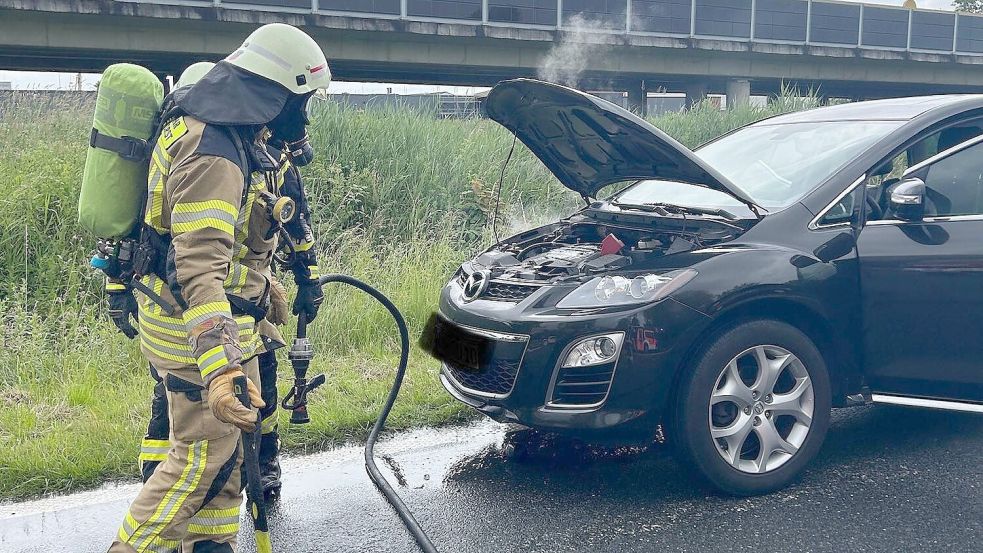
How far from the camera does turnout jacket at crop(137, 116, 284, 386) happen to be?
2.47 m

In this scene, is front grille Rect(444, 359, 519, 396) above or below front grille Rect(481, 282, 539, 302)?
below

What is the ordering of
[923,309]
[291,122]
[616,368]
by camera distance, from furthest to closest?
[923,309]
[616,368]
[291,122]

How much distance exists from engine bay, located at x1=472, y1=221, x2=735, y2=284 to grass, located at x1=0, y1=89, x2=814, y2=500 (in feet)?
3.27

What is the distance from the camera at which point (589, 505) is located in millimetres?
3475

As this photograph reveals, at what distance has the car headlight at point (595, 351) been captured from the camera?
3371mm

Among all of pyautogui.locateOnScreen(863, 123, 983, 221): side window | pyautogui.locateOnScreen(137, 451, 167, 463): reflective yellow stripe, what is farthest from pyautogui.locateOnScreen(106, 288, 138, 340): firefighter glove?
pyautogui.locateOnScreen(863, 123, 983, 221): side window

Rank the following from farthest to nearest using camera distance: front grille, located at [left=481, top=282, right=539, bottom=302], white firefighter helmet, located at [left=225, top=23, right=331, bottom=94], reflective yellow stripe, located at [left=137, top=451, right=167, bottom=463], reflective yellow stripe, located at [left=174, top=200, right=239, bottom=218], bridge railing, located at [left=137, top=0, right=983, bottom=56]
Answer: bridge railing, located at [left=137, top=0, right=983, bottom=56] < front grille, located at [left=481, top=282, right=539, bottom=302] < reflective yellow stripe, located at [left=137, top=451, right=167, bottom=463] < white firefighter helmet, located at [left=225, top=23, right=331, bottom=94] < reflective yellow stripe, located at [left=174, top=200, right=239, bottom=218]

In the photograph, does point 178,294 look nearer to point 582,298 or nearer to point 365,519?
point 365,519

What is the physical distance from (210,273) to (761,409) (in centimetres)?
231

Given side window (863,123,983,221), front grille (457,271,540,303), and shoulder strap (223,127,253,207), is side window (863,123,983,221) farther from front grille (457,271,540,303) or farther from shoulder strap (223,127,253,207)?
shoulder strap (223,127,253,207)

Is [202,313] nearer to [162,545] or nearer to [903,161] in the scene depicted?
[162,545]

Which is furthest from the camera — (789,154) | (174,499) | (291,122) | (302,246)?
(789,154)

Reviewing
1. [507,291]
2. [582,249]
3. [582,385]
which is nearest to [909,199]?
[582,249]

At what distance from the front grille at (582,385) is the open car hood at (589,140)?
3.35ft
